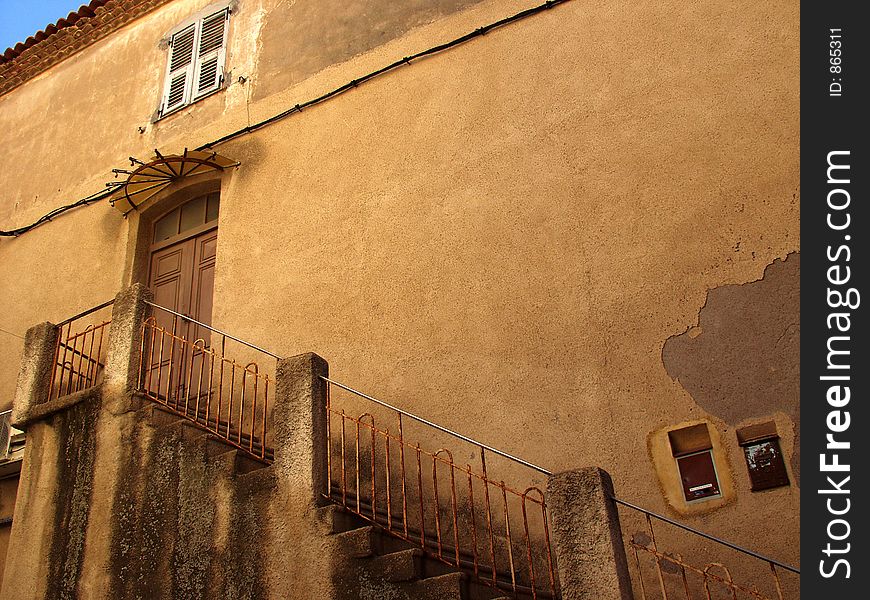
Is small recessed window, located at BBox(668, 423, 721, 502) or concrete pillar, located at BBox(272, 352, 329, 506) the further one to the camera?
small recessed window, located at BBox(668, 423, 721, 502)

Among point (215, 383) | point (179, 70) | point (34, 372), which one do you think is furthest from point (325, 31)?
point (34, 372)

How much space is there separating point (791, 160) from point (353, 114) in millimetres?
4826

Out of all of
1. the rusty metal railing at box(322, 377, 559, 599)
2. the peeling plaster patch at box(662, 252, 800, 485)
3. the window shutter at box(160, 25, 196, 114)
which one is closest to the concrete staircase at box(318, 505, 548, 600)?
the rusty metal railing at box(322, 377, 559, 599)

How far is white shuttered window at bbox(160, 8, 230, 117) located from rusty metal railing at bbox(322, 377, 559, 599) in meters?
5.34

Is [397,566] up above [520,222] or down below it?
below

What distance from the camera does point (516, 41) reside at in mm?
9625

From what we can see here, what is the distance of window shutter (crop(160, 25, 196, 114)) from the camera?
1195 centimetres

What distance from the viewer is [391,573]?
5.86 m

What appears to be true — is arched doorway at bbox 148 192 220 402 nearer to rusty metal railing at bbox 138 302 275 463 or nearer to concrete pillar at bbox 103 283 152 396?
rusty metal railing at bbox 138 302 275 463

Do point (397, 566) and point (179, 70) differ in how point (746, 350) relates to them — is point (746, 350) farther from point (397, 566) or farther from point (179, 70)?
point (179, 70)

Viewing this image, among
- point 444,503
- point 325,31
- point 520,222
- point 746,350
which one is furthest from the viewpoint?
point 325,31

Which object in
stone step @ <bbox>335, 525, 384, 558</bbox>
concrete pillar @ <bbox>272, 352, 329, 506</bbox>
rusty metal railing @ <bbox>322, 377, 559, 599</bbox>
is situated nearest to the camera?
stone step @ <bbox>335, 525, 384, 558</bbox>

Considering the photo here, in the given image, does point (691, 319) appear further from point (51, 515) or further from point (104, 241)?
point (104, 241)

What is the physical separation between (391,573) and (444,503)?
73.7 inches
